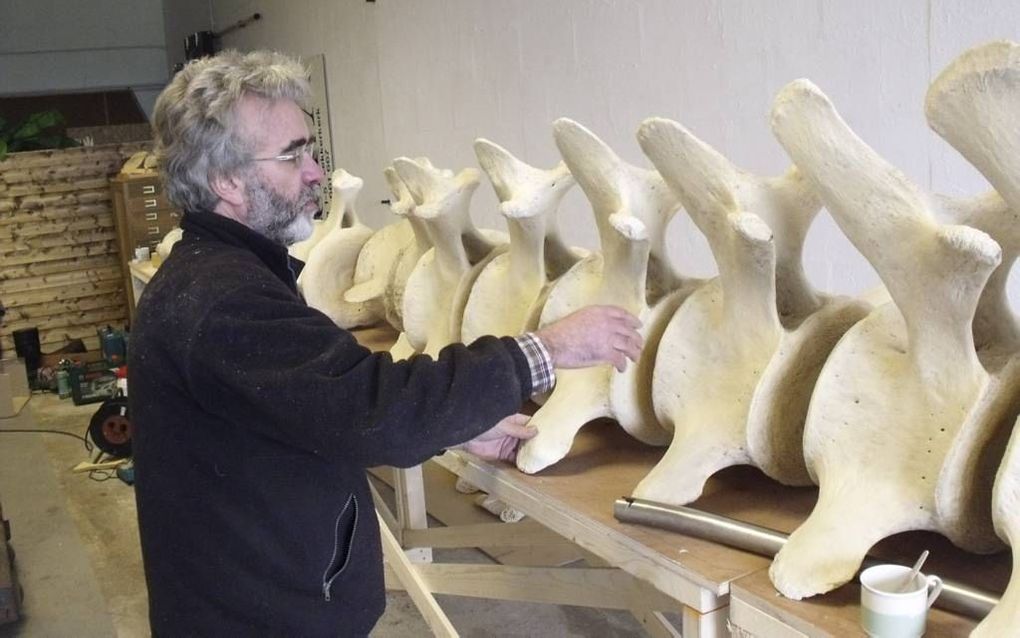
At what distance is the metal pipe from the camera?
1168 millimetres

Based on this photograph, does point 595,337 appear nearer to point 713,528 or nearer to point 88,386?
point 713,528

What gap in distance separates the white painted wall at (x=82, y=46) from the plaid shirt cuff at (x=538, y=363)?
852 cm

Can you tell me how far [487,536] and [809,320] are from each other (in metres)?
1.42

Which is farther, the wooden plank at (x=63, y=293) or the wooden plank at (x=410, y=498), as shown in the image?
the wooden plank at (x=63, y=293)

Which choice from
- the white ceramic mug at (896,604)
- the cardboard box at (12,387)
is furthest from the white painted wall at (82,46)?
the white ceramic mug at (896,604)

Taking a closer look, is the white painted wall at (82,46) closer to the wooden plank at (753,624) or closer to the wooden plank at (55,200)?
the wooden plank at (55,200)

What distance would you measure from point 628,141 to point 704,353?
87.6 inches

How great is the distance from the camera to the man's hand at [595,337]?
152 centimetres

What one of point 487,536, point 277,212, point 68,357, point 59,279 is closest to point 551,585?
point 487,536

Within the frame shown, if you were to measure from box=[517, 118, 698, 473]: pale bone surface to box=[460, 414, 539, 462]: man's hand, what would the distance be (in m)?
0.03

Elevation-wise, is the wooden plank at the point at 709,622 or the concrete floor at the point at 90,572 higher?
the wooden plank at the point at 709,622

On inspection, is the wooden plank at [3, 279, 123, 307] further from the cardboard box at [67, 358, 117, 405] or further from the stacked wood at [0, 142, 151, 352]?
the cardboard box at [67, 358, 117, 405]

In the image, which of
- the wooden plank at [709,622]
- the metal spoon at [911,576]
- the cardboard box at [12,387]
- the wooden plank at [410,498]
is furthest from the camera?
the cardboard box at [12,387]

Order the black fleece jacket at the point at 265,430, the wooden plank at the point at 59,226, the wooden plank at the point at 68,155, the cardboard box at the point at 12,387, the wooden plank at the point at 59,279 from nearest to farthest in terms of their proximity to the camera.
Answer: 1. the black fleece jacket at the point at 265,430
2. the cardboard box at the point at 12,387
3. the wooden plank at the point at 68,155
4. the wooden plank at the point at 59,226
5. the wooden plank at the point at 59,279
